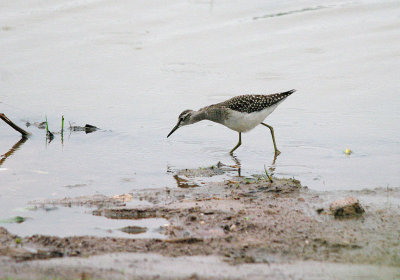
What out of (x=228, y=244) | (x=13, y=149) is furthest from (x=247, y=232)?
(x=13, y=149)

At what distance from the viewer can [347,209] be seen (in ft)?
20.6

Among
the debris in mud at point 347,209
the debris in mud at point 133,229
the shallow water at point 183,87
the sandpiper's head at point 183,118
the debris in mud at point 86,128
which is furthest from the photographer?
the debris in mud at point 86,128

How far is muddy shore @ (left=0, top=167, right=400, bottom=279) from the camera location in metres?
5.22

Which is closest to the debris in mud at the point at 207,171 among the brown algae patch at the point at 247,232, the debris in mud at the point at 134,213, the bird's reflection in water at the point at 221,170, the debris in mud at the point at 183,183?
the bird's reflection in water at the point at 221,170

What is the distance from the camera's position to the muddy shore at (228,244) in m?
5.22

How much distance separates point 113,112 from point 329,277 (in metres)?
7.02

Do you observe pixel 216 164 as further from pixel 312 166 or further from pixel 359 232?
pixel 359 232

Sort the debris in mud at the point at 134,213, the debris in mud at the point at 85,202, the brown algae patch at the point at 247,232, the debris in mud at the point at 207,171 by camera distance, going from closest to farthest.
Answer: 1. the brown algae patch at the point at 247,232
2. the debris in mud at the point at 134,213
3. the debris in mud at the point at 85,202
4. the debris in mud at the point at 207,171

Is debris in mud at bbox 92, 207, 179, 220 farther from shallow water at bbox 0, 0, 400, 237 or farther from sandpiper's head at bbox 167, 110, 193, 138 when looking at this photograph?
sandpiper's head at bbox 167, 110, 193, 138

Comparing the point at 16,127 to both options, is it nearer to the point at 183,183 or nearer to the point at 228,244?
the point at 183,183

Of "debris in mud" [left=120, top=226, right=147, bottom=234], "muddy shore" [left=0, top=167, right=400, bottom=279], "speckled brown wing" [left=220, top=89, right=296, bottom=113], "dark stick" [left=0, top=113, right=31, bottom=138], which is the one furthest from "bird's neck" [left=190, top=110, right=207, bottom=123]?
"debris in mud" [left=120, top=226, right=147, bottom=234]

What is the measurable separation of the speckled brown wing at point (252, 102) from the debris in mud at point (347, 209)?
375 centimetres

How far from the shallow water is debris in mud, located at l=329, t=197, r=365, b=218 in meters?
1.44

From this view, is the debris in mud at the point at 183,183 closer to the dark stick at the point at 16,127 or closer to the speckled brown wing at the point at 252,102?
the speckled brown wing at the point at 252,102
